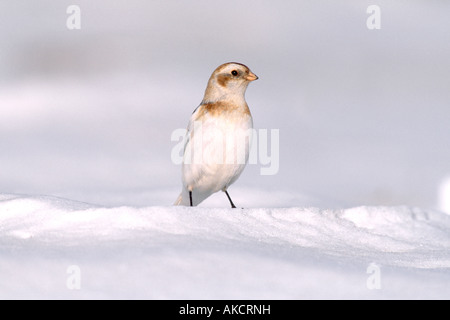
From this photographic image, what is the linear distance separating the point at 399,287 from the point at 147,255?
1338mm

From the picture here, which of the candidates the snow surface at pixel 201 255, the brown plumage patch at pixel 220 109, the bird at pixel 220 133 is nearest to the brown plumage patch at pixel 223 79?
the bird at pixel 220 133

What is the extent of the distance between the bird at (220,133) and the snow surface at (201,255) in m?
0.73

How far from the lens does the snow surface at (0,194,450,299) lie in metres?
3.38

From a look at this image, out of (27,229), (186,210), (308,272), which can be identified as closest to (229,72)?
(186,210)

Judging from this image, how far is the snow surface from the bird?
2.40ft

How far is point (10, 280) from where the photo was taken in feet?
11.3

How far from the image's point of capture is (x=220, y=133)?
221 inches

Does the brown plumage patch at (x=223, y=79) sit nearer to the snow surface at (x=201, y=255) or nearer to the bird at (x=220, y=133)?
the bird at (x=220, y=133)

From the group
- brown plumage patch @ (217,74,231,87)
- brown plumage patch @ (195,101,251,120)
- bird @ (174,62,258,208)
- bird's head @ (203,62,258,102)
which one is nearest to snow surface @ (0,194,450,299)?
bird @ (174,62,258,208)

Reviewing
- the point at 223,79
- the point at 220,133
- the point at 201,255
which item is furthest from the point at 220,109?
the point at 201,255

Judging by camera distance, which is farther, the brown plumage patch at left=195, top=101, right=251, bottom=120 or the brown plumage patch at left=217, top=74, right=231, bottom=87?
the brown plumage patch at left=217, top=74, right=231, bottom=87

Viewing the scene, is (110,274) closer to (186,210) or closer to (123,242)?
(123,242)

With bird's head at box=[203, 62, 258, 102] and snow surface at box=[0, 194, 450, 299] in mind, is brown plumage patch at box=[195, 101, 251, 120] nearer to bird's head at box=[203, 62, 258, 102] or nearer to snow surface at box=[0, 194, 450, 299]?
bird's head at box=[203, 62, 258, 102]

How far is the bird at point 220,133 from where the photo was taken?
565 centimetres
